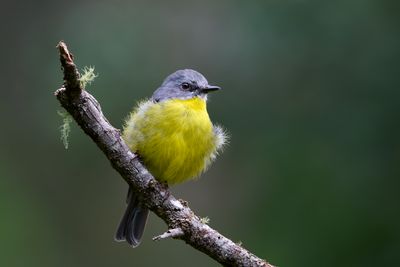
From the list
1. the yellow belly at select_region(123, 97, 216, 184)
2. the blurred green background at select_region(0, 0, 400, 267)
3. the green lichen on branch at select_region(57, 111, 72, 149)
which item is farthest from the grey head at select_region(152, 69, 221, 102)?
the green lichen on branch at select_region(57, 111, 72, 149)

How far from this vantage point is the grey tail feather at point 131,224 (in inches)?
239

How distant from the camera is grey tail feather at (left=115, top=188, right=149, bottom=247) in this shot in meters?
6.08

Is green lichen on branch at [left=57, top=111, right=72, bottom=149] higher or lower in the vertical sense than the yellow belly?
lower

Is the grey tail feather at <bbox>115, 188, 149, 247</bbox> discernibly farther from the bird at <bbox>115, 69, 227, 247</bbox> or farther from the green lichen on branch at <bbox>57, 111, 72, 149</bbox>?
the green lichen on branch at <bbox>57, 111, 72, 149</bbox>

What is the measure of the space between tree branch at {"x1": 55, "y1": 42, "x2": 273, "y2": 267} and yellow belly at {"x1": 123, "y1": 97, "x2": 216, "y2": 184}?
626mm

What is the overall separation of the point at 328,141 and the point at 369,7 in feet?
3.96

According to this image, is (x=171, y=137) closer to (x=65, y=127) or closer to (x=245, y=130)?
(x=65, y=127)

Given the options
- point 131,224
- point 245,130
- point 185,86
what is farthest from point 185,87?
point 131,224

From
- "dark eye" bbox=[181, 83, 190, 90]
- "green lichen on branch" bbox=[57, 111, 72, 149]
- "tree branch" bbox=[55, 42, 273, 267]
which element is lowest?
"tree branch" bbox=[55, 42, 273, 267]

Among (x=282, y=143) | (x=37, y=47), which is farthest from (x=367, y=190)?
(x=37, y=47)

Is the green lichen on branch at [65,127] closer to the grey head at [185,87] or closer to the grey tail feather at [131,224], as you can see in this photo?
the grey head at [185,87]

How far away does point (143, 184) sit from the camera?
15.7 feet

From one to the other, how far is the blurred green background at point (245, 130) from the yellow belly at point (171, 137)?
39.4 inches

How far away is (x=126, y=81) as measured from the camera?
6.82 meters
